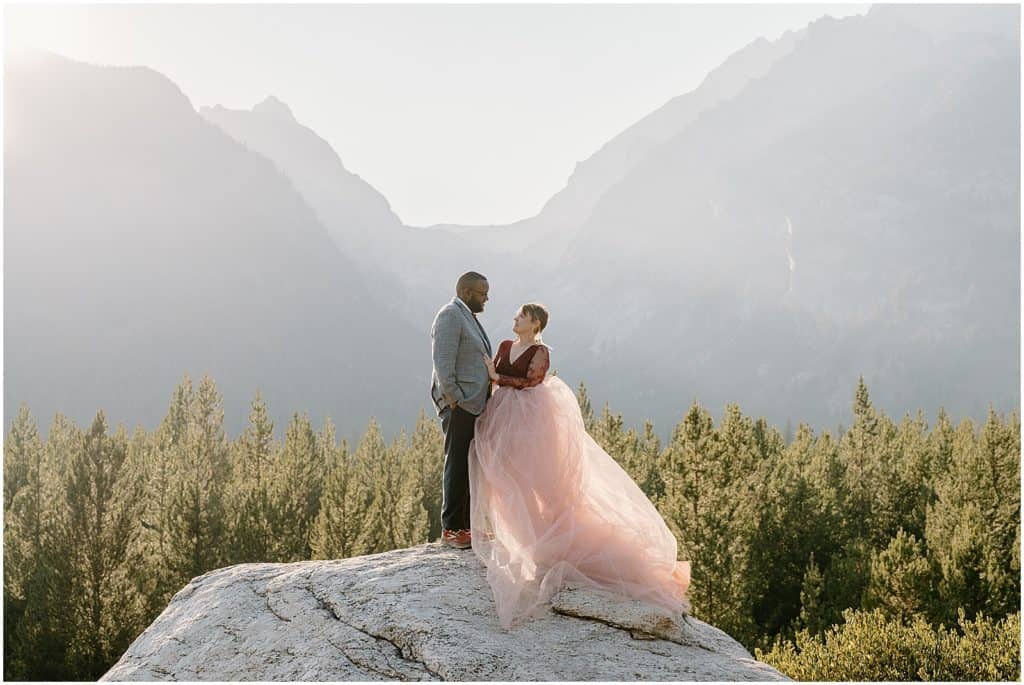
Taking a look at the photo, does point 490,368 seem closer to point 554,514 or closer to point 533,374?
point 533,374

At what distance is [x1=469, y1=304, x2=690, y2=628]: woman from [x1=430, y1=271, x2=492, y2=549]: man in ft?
0.59

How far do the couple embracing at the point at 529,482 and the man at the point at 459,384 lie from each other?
11 mm

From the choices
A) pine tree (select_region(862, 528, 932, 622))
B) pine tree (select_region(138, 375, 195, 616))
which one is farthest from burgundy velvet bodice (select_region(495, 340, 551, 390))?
pine tree (select_region(138, 375, 195, 616))

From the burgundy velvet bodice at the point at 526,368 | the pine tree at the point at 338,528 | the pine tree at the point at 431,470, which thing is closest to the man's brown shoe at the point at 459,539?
the burgundy velvet bodice at the point at 526,368

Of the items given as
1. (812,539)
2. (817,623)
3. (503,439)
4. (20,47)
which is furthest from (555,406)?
(20,47)

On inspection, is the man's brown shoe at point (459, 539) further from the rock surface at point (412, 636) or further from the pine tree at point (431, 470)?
the pine tree at point (431, 470)

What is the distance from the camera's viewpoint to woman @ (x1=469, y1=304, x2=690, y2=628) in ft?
27.2

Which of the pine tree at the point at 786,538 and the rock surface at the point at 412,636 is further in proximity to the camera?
the pine tree at the point at 786,538

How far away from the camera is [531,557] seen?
814cm

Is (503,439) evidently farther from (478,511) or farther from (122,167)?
(122,167)

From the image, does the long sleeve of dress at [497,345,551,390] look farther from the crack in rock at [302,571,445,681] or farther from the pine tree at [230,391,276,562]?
the pine tree at [230,391,276,562]

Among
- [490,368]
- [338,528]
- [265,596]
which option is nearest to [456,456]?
[490,368]

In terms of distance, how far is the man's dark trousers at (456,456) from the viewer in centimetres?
871

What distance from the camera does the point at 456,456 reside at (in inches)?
344
